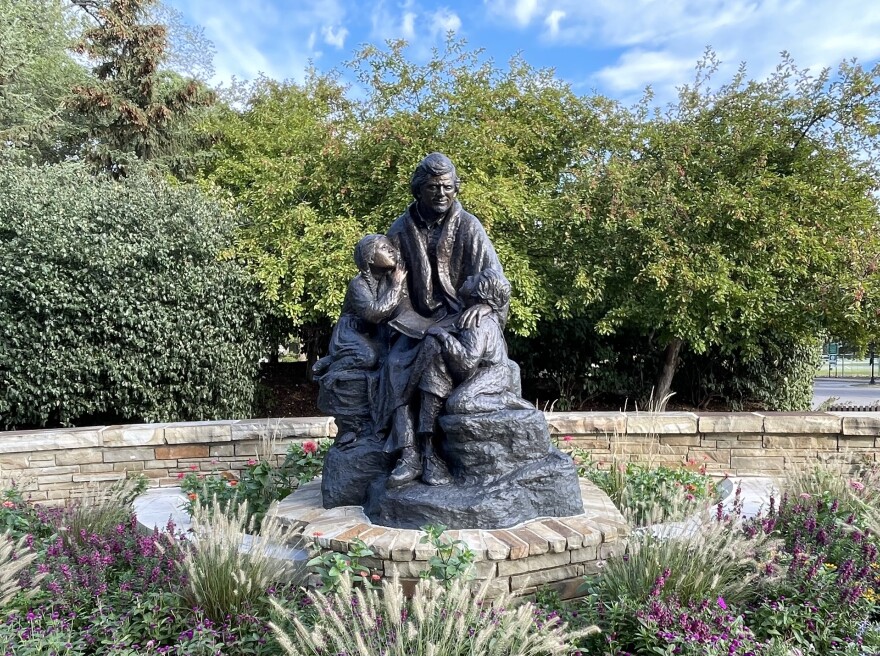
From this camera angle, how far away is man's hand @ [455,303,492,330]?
3.68 meters

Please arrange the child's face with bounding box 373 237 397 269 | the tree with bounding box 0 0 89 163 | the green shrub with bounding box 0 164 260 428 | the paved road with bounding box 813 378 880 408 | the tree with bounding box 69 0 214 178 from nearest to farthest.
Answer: the child's face with bounding box 373 237 397 269 < the green shrub with bounding box 0 164 260 428 < the tree with bounding box 0 0 89 163 < the tree with bounding box 69 0 214 178 < the paved road with bounding box 813 378 880 408

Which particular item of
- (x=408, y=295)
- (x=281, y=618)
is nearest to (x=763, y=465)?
(x=408, y=295)

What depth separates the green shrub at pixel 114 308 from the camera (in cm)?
648

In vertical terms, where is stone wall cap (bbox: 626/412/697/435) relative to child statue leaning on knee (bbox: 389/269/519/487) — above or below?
below

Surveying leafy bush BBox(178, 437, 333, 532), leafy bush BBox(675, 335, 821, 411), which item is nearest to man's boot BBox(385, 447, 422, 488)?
leafy bush BBox(178, 437, 333, 532)

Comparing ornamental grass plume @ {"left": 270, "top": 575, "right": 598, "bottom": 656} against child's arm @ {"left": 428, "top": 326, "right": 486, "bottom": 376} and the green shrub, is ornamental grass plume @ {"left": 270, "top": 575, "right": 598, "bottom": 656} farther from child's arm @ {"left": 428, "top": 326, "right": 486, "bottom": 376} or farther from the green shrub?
the green shrub

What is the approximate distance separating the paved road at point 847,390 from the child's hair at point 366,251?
17.5m

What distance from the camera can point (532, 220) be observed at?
8094 millimetres

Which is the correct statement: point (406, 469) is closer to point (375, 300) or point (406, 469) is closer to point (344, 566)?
point (344, 566)

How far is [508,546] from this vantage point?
3035mm

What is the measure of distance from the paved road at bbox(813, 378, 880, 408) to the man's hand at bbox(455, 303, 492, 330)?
677 inches

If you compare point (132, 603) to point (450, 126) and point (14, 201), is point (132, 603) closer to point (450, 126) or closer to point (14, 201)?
point (14, 201)

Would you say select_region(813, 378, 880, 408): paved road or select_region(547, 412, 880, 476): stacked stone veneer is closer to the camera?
select_region(547, 412, 880, 476): stacked stone veneer

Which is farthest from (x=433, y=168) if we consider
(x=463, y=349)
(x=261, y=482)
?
(x=261, y=482)
